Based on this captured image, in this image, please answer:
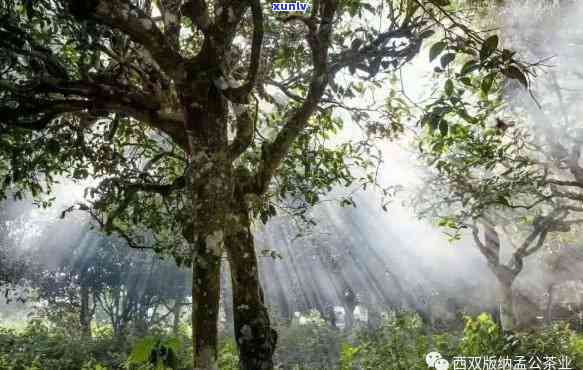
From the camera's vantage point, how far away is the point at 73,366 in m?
13.9

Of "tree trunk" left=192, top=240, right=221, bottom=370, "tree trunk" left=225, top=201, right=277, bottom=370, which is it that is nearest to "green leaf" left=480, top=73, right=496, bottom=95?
"tree trunk" left=192, top=240, right=221, bottom=370

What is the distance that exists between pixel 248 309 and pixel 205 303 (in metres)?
0.85

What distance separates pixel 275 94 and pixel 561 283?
2415cm

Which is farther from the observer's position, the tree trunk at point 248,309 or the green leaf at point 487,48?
the tree trunk at point 248,309

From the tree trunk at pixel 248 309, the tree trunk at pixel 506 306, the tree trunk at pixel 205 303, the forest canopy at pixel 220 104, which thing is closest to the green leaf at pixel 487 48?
the forest canopy at pixel 220 104

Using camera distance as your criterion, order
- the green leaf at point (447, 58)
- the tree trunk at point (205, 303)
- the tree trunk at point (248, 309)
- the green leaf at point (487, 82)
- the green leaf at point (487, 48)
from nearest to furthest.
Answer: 1. the green leaf at point (487, 48)
2. the green leaf at point (487, 82)
3. the green leaf at point (447, 58)
4. the tree trunk at point (205, 303)
5. the tree trunk at point (248, 309)

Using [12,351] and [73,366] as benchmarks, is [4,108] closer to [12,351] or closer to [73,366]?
[73,366]

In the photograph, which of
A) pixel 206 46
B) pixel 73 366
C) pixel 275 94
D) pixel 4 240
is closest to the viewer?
pixel 206 46

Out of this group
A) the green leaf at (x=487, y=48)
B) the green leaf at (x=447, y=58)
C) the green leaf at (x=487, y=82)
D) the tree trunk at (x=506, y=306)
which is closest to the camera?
the green leaf at (x=487, y=48)

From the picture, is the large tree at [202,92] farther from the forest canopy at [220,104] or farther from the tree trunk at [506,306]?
the tree trunk at [506,306]

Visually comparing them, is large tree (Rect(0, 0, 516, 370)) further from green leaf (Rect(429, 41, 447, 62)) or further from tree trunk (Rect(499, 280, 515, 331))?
tree trunk (Rect(499, 280, 515, 331))

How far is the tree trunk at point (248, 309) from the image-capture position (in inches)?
163

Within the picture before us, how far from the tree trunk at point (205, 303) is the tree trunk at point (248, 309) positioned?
2.47 ft

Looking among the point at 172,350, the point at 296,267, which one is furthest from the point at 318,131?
the point at 296,267
